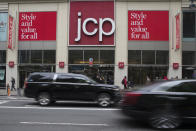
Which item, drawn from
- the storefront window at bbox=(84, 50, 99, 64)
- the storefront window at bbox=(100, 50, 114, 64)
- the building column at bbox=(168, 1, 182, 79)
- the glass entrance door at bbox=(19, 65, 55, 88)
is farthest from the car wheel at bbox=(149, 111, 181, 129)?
the glass entrance door at bbox=(19, 65, 55, 88)

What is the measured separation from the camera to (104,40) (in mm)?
23891

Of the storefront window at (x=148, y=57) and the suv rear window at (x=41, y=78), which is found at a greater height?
the storefront window at (x=148, y=57)

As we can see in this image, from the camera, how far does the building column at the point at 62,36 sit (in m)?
24.0

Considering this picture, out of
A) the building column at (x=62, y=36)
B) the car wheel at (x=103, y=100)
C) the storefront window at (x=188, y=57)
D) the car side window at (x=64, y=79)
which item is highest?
the building column at (x=62, y=36)

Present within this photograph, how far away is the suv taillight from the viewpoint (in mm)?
6359

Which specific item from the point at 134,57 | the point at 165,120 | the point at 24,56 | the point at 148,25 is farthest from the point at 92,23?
the point at 165,120

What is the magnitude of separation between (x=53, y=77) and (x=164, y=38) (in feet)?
51.8

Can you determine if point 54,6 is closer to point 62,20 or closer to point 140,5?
point 62,20

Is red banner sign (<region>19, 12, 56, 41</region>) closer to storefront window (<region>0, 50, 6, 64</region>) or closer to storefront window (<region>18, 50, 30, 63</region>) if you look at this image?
storefront window (<region>18, 50, 30, 63</region>)

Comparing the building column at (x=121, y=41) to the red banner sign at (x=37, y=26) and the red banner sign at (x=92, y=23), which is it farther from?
the red banner sign at (x=37, y=26)

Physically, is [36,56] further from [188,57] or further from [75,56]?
[188,57]

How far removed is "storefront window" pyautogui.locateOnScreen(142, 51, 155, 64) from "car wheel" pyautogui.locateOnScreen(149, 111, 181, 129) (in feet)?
58.8

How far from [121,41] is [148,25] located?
3445mm

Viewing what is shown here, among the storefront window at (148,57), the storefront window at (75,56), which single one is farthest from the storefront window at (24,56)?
the storefront window at (148,57)
